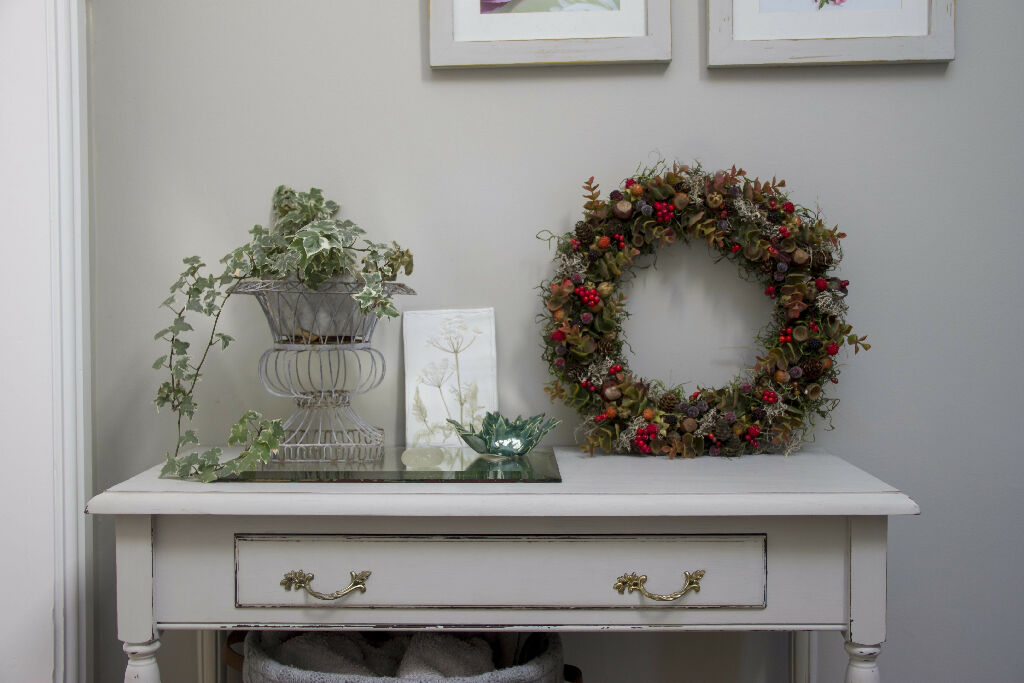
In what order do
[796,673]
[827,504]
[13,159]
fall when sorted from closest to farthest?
1. [827,504]
2. [13,159]
3. [796,673]

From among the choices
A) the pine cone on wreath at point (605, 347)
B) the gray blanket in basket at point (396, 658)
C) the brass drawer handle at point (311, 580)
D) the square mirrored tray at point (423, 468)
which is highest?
the pine cone on wreath at point (605, 347)

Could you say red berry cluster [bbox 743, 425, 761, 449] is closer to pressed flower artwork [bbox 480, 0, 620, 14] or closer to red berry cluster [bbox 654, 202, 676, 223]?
red berry cluster [bbox 654, 202, 676, 223]

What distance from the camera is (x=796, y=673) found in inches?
59.3

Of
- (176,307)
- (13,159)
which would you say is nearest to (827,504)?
(176,307)

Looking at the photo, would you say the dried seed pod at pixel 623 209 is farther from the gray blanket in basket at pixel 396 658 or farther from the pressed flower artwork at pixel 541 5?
the gray blanket in basket at pixel 396 658

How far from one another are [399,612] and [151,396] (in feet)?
2.67

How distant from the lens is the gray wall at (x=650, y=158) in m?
1.53

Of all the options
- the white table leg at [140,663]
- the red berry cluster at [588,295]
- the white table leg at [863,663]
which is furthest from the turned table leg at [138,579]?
the white table leg at [863,663]

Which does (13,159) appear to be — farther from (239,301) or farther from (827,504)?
(827,504)

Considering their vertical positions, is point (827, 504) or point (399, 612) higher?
point (827, 504)

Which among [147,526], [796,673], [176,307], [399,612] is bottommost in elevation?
[796,673]

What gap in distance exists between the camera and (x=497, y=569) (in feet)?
3.77

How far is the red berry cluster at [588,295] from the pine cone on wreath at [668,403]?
236 millimetres

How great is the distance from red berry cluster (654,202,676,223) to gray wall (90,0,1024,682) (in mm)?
147
